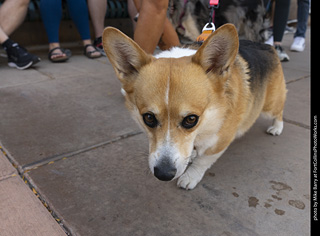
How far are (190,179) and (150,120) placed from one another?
57cm

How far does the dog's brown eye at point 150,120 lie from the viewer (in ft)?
5.27

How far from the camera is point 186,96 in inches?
61.1

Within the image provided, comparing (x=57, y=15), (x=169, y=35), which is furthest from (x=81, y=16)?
(x=169, y=35)

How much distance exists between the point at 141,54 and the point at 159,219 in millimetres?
1057

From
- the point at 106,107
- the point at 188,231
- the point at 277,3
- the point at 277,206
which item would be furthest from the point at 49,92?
the point at 277,3

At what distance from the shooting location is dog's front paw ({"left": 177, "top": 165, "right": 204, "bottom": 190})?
1843 millimetres

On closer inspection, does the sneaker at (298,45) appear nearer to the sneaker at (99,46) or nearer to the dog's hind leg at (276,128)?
the dog's hind leg at (276,128)

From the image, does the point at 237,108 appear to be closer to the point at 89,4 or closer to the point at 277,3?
the point at 277,3

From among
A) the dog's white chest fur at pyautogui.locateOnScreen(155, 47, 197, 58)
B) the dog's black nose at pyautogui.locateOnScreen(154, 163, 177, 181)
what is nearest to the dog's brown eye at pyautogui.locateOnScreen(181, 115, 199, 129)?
the dog's black nose at pyautogui.locateOnScreen(154, 163, 177, 181)

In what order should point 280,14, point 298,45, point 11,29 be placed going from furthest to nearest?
point 298,45 < point 280,14 < point 11,29

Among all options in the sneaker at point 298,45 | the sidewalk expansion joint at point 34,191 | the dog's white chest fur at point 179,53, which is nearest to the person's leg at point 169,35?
the dog's white chest fur at point 179,53

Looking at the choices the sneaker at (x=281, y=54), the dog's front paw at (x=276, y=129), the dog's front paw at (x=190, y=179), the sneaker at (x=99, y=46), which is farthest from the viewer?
the sneaker at (x=99, y=46)

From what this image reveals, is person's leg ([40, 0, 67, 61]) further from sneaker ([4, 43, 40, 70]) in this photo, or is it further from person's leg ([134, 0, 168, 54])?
person's leg ([134, 0, 168, 54])

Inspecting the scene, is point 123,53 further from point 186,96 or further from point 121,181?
point 121,181
